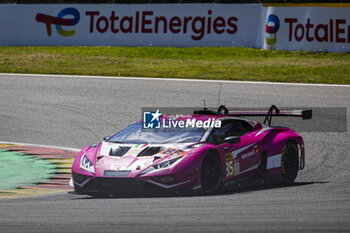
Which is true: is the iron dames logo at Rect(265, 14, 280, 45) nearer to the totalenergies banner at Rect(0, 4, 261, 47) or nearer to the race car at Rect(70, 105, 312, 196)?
the totalenergies banner at Rect(0, 4, 261, 47)

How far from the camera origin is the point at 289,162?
11.1 metres

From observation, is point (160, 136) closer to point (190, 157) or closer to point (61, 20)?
point (190, 157)

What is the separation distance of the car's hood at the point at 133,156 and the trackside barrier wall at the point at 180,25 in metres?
15.0

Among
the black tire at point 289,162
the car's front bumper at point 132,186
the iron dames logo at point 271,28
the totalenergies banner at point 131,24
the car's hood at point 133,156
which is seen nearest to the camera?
the car's front bumper at point 132,186

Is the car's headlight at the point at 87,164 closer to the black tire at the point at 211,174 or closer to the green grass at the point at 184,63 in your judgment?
the black tire at the point at 211,174

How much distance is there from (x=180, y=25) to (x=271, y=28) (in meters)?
3.26

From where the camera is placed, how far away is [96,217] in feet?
25.4

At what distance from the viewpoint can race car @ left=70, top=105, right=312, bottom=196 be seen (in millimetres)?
9141

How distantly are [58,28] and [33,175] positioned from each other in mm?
16215

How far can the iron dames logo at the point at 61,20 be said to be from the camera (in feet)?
86.4

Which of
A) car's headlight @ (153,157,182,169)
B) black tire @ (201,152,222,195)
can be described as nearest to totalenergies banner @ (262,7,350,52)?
black tire @ (201,152,222,195)

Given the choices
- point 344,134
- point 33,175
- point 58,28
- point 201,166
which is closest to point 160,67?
point 58,28

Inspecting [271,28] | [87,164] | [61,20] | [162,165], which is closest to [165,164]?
[162,165]

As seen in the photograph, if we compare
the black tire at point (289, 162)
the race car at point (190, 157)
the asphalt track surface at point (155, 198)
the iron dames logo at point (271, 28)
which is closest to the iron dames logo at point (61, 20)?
the asphalt track surface at point (155, 198)
